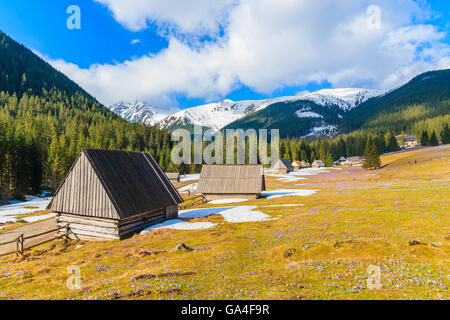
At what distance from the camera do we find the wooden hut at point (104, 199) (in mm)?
23797

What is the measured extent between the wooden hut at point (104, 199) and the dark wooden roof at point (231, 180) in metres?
24.5

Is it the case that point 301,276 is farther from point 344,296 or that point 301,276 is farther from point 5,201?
point 5,201

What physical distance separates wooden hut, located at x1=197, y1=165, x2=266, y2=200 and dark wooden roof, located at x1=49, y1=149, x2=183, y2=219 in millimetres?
23851

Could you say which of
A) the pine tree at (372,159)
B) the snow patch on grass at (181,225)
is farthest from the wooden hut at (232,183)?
the pine tree at (372,159)

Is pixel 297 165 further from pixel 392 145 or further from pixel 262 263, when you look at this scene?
pixel 262 263

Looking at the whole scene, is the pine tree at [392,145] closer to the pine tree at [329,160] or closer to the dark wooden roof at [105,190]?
the pine tree at [329,160]

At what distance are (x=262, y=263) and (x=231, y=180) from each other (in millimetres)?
40258

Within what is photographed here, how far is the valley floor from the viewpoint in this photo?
10188mm

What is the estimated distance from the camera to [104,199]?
24.0 m

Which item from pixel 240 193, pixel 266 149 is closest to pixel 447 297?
pixel 240 193

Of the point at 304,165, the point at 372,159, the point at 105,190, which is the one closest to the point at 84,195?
the point at 105,190

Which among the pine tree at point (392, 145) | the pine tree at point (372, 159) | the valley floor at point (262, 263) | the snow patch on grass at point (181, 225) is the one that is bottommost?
the snow patch on grass at point (181, 225)

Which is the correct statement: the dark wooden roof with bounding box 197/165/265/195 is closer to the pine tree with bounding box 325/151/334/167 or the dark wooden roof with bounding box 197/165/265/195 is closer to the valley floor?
the valley floor
